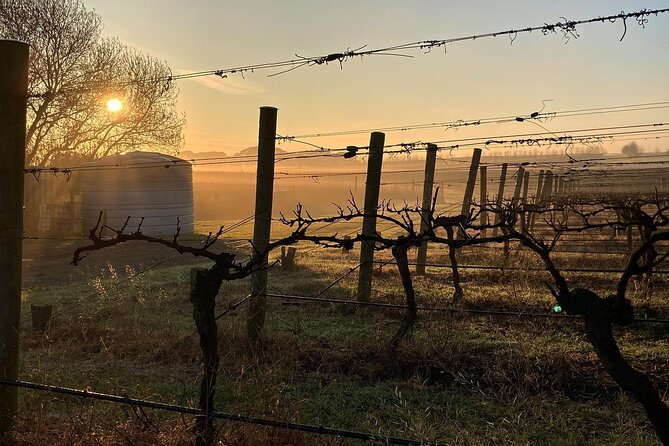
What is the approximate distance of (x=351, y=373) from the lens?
18.4 feet

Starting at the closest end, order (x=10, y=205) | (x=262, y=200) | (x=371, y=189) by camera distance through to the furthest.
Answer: (x=10, y=205), (x=262, y=200), (x=371, y=189)

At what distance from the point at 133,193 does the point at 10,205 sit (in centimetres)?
2014

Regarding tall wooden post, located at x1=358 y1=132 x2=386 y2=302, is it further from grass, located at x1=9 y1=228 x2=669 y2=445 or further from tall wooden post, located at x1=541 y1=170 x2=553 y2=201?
tall wooden post, located at x1=541 y1=170 x2=553 y2=201

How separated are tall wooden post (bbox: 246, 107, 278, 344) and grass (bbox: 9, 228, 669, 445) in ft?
0.98

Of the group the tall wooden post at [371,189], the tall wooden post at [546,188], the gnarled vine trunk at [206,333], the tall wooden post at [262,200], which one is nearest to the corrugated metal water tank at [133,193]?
the tall wooden post at [371,189]

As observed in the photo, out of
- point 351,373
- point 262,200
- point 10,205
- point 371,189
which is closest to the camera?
point 10,205

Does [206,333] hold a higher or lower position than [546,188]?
lower

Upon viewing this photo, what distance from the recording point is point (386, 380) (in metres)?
5.35

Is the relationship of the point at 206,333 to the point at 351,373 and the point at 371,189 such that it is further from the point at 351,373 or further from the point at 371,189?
the point at 371,189

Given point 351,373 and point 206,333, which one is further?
point 351,373

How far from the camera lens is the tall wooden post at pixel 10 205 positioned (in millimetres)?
3986

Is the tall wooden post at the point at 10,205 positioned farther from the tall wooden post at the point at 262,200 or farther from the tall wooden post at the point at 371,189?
the tall wooden post at the point at 371,189

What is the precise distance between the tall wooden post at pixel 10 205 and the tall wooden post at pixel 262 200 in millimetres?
2583

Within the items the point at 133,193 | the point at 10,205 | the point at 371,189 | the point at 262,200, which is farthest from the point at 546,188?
the point at 10,205
